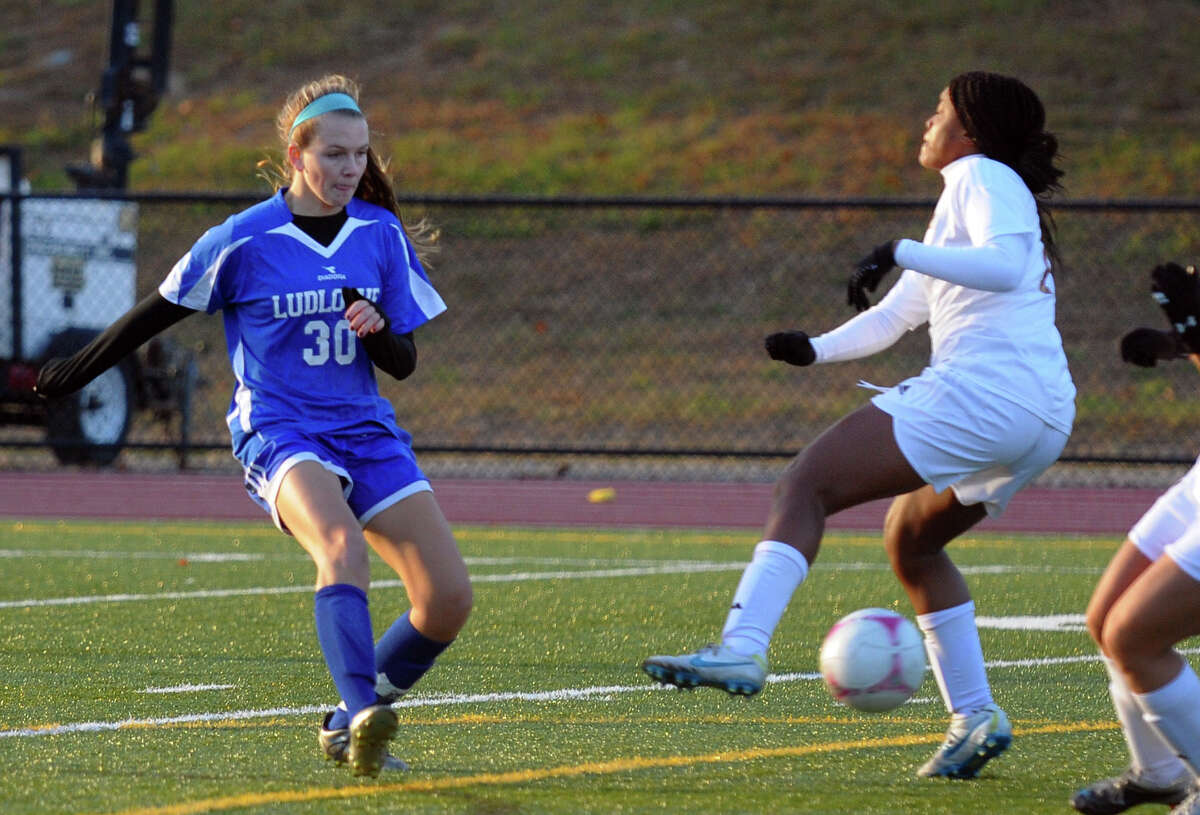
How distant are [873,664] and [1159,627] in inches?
34.3

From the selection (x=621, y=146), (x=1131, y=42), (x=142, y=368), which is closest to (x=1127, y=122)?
(x=1131, y=42)

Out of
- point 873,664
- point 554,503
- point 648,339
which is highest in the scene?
point 873,664

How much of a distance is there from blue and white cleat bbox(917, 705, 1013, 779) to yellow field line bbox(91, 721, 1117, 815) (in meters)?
0.32

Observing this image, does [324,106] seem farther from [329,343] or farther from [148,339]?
[148,339]

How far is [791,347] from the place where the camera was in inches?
181

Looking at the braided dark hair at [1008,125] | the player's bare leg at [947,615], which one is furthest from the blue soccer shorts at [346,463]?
the braided dark hair at [1008,125]

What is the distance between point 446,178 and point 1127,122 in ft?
34.2

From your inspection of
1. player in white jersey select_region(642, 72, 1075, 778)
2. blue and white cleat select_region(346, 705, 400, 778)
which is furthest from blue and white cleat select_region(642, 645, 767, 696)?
blue and white cleat select_region(346, 705, 400, 778)

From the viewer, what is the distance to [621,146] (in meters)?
28.8

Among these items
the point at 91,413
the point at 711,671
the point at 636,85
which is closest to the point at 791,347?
the point at 711,671

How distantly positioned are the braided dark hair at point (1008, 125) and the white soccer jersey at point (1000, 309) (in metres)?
0.08

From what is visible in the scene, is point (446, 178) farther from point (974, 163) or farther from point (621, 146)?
point (974, 163)

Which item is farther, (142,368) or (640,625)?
(142,368)

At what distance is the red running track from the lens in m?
11.8
